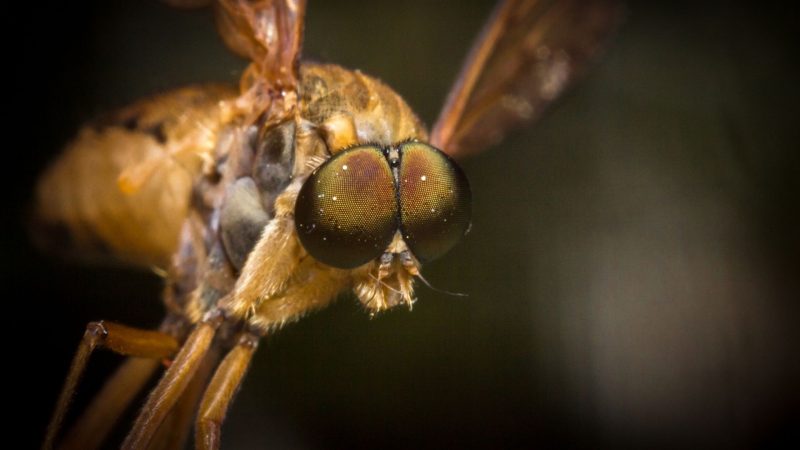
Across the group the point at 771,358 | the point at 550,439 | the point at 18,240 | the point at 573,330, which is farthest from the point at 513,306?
the point at 18,240

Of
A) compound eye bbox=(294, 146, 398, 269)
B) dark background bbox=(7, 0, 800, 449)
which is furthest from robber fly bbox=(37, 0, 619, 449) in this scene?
dark background bbox=(7, 0, 800, 449)

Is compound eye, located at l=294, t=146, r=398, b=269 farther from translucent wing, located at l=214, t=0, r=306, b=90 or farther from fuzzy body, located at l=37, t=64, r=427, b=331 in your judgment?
translucent wing, located at l=214, t=0, r=306, b=90

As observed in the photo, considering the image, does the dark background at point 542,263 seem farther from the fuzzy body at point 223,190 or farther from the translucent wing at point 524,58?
the translucent wing at point 524,58

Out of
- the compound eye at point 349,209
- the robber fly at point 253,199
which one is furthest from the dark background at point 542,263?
the compound eye at point 349,209

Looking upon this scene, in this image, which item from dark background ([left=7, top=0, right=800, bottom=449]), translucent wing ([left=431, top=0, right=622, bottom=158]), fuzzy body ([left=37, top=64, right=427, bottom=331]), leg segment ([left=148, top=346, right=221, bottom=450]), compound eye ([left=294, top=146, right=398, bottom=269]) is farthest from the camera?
dark background ([left=7, top=0, right=800, bottom=449])

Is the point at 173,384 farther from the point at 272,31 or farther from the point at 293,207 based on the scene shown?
the point at 272,31

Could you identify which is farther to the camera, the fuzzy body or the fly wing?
the fly wing

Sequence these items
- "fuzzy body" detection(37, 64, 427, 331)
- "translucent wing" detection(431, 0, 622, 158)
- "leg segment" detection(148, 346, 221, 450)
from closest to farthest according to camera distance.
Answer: "fuzzy body" detection(37, 64, 427, 331)
"leg segment" detection(148, 346, 221, 450)
"translucent wing" detection(431, 0, 622, 158)
